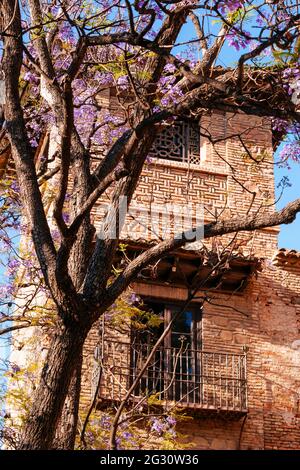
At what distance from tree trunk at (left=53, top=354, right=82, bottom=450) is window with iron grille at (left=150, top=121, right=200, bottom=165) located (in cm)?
937

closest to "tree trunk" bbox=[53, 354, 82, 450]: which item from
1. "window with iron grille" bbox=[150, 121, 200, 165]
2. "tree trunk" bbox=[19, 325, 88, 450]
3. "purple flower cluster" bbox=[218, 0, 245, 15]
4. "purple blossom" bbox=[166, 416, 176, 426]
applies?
"tree trunk" bbox=[19, 325, 88, 450]

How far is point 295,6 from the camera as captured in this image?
805 centimetres

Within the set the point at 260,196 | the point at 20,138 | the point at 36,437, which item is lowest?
the point at 36,437

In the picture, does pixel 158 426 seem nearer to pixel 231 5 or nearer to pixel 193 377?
pixel 193 377

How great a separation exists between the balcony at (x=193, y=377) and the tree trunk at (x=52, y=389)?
23.7ft

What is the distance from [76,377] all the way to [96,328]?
6394 mm

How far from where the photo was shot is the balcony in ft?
46.1

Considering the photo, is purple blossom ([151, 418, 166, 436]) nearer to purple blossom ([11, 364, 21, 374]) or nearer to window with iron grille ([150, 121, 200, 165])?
purple blossom ([11, 364, 21, 374])

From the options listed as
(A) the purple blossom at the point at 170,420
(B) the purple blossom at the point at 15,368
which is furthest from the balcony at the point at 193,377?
(B) the purple blossom at the point at 15,368

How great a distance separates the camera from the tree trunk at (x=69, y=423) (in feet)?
24.5

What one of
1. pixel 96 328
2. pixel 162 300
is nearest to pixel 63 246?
pixel 96 328

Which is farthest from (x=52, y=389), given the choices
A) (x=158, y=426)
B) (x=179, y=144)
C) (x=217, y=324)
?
(x=179, y=144)

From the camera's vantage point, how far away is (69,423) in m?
7.62
